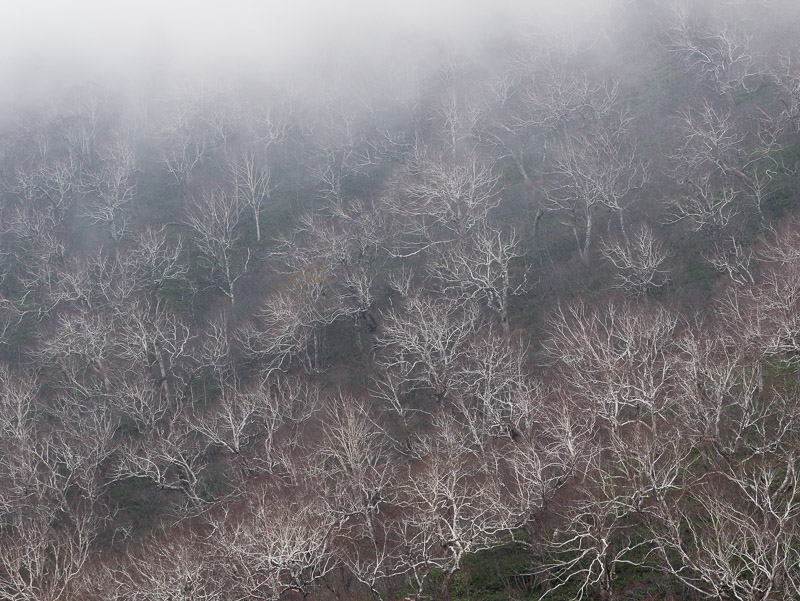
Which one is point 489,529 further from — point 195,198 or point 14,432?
point 195,198

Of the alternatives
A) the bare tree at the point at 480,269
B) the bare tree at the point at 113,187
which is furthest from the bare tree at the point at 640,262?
the bare tree at the point at 113,187

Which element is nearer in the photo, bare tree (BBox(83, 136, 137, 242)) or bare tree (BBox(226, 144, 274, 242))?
bare tree (BBox(226, 144, 274, 242))

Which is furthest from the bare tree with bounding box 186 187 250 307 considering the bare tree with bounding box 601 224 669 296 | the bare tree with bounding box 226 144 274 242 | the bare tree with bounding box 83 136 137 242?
the bare tree with bounding box 601 224 669 296

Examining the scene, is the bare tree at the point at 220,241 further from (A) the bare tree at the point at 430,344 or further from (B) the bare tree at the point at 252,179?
(A) the bare tree at the point at 430,344

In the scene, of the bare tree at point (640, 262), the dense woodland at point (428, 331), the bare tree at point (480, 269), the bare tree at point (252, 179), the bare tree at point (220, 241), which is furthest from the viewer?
the bare tree at point (252, 179)

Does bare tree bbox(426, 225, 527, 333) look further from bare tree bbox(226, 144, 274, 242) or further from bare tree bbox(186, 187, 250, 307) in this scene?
bare tree bbox(226, 144, 274, 242)

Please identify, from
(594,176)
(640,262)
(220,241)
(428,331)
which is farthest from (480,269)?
(220,241)

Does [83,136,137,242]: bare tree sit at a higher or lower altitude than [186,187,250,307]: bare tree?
higher

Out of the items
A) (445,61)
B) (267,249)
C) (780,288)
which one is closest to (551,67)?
(445,61)
